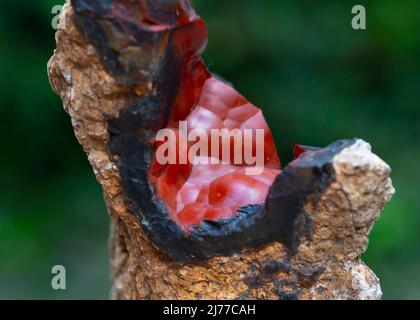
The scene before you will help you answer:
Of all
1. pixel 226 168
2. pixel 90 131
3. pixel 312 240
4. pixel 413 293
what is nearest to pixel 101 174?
pixel 90 131

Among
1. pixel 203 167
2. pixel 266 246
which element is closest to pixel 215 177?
pixel 203 167

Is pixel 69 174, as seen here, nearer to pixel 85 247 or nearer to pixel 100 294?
pixel 85 247

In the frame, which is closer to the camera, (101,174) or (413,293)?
(101,174)

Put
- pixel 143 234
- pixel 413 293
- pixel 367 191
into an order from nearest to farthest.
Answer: pixel 367 191 → pixel 143 234 → pixel 413 293

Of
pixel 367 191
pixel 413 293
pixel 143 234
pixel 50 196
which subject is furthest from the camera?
pixel 50 196
